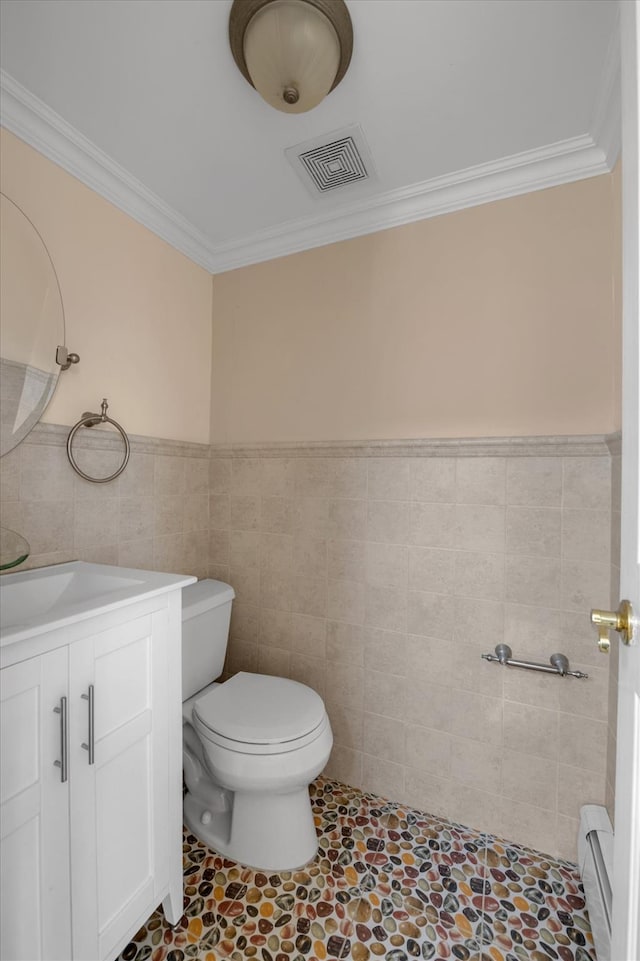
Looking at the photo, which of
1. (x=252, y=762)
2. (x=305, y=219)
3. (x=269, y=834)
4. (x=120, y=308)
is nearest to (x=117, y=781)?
(x=252, y=762)

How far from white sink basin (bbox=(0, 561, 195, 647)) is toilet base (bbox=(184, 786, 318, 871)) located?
810mm

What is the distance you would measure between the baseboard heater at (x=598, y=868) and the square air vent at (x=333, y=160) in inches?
86.5

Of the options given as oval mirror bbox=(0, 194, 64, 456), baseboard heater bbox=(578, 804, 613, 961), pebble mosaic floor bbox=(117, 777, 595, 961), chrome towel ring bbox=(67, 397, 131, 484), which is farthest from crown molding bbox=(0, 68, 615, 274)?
pebble mosaic floor bbox=(117, 777, 595, 961)

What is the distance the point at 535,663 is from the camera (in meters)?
1.45

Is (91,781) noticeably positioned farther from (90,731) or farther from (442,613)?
(442,613)

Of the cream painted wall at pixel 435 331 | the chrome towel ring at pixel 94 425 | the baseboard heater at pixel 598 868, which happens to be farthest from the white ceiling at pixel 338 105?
the baseboard heater at pixel 598 868

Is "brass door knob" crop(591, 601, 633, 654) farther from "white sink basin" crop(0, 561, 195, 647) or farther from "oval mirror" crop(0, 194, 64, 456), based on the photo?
Answer: "oval mirror" crop(0, 194, 64, 456)

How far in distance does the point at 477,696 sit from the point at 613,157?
180 cm

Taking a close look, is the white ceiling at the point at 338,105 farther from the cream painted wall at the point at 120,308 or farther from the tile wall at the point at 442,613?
the tile wall at the point at 442,613

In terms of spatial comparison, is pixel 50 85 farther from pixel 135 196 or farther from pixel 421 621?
pixel 421 621

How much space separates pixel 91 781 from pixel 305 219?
6.52 ft

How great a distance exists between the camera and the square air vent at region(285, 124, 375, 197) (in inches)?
55.7

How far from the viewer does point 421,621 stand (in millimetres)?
1642

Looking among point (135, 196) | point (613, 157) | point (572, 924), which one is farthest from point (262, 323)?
point (572, 924)
